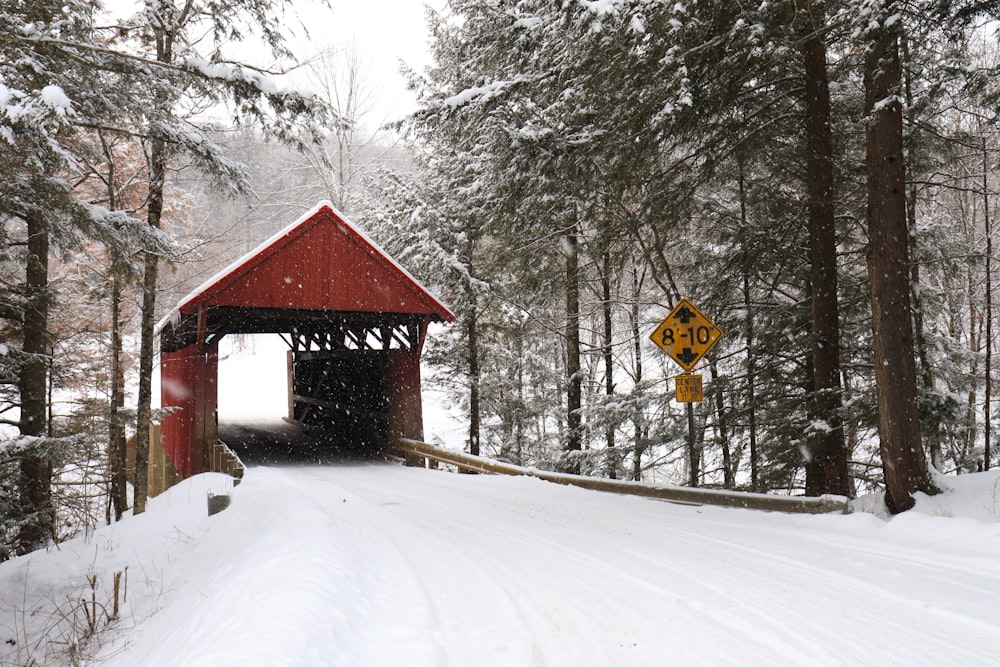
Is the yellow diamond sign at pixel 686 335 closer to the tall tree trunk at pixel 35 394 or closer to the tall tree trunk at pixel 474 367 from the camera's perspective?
the tall tree trunk at pixel 474 367

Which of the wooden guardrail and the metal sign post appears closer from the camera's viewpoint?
the wooden guardrail

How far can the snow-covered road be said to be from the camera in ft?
10.4

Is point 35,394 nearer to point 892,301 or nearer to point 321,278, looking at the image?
point 321,278

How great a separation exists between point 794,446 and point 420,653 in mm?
6134

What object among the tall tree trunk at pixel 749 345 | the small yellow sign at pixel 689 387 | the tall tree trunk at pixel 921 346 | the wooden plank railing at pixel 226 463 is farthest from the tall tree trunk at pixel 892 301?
the wooden plank railing at pixel 226 463

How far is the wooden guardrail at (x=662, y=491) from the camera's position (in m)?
6.60

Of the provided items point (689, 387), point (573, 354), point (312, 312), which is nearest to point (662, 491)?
point (689, 387)

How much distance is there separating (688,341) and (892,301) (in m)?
2.52

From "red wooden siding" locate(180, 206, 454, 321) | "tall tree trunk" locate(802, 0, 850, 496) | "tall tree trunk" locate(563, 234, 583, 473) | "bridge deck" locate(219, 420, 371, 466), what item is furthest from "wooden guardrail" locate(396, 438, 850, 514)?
"red wooden siding" locate(180, 206, 454, 321)

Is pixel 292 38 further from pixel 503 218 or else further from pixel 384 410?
pixel 384 410

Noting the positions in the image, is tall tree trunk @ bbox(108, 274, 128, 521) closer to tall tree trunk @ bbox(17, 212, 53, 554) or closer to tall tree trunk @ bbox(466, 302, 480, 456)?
tall tree trunk @ bbox(17, 212, 53, 554)

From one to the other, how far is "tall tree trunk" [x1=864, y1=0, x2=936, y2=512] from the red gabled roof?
29.8 ft

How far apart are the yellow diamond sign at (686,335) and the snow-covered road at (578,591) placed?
6.62ft

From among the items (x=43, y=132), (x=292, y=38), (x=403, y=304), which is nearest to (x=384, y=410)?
(x=403, y=304)
